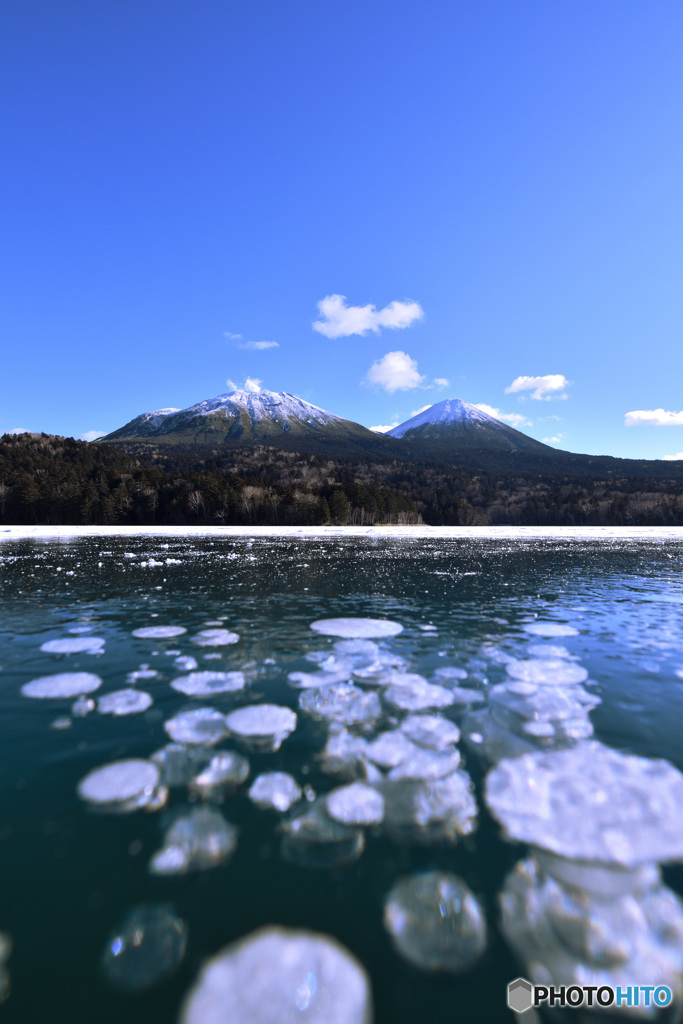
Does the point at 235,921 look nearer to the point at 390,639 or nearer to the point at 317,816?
the point at 317,816

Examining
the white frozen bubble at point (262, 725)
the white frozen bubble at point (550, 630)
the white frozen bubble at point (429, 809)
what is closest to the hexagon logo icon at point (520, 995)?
the white frozen bubble at point (429, 809)

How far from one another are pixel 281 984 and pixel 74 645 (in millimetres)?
9281

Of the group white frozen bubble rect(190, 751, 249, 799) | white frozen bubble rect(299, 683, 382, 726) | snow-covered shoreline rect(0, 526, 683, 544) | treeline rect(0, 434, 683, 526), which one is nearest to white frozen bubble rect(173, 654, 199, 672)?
white frozen bubble rect(299, 683, 382, 726)

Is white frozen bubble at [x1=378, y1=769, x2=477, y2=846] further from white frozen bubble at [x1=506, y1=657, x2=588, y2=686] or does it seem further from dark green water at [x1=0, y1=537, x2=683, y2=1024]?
white frozen bubble at [x1=506, y1=657, x2=588, y2=686]

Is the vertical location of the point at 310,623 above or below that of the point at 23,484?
below

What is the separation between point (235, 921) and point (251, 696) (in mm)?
4210

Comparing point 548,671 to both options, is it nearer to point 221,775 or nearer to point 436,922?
point 436,922

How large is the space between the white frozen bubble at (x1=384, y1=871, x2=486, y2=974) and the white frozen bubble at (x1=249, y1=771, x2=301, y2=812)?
1.47m

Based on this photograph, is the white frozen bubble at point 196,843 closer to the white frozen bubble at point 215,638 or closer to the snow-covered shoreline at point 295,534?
the white frozen bubble at point 215,638

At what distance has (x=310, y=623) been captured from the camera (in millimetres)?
12617

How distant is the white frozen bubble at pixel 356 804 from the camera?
435 cm

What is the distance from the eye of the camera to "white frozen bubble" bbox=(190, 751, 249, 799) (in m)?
4.77

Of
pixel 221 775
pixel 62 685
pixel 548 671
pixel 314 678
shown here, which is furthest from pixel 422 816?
pixel 62 685

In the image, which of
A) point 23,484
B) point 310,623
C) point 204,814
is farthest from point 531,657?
point 23,484
